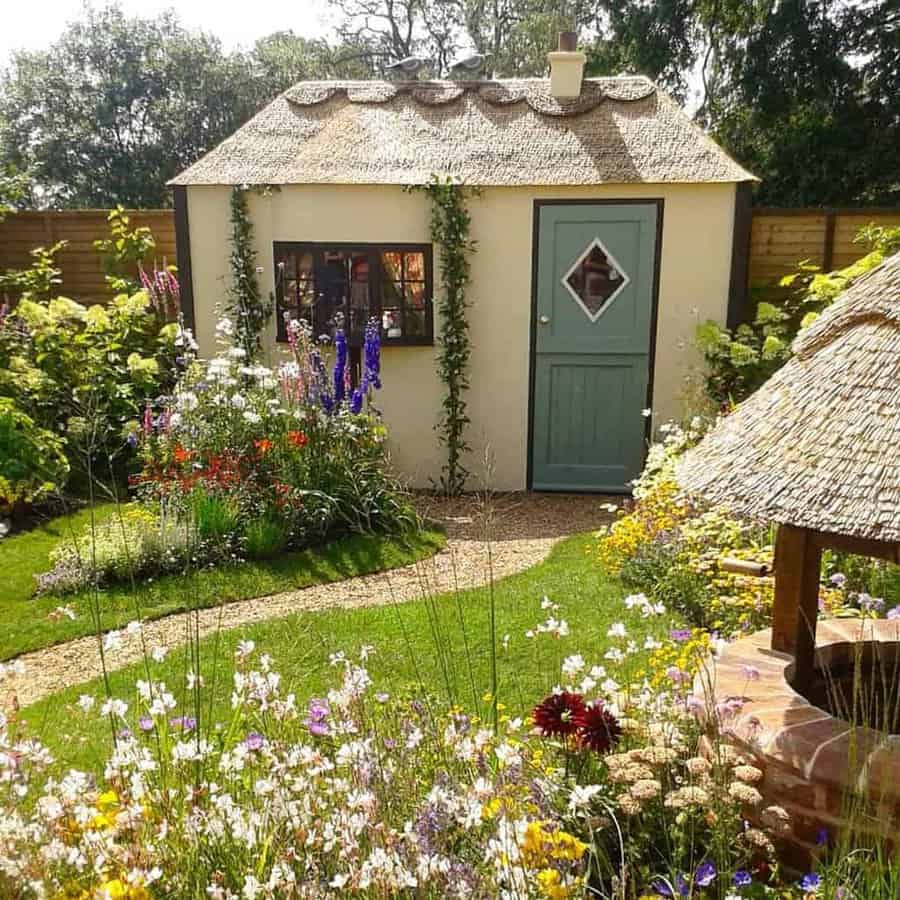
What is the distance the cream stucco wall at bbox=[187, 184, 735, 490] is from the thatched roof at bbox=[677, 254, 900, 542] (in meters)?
4.63

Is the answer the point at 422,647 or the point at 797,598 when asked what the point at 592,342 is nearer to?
the point at 422,647

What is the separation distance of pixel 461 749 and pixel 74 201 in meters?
22.0

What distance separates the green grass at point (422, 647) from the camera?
11.1 ft

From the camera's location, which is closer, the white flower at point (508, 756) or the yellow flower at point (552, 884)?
the yellow flower at point (552, 884)

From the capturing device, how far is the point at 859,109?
41.9ft

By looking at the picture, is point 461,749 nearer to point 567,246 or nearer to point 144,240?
point 567,246

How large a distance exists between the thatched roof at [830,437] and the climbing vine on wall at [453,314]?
15.8ft

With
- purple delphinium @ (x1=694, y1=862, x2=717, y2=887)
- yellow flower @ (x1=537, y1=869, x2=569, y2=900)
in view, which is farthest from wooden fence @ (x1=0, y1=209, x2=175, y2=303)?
purple delphinium @ (x1=694, y1=862, x2=717, y2=887)

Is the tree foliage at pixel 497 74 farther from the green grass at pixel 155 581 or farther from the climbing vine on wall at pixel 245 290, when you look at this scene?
the green grass at pixel 155 581

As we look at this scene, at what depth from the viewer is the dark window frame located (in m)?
7.37

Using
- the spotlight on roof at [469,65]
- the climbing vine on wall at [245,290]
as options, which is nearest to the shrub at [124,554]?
the climbing vine on wall at [245,290]

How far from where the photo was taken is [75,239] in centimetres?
879

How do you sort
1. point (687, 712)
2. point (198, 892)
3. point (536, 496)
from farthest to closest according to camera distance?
point (536, 496), point (687, 712), point (198, 892)

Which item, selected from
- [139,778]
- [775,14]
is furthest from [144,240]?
[775,14]
